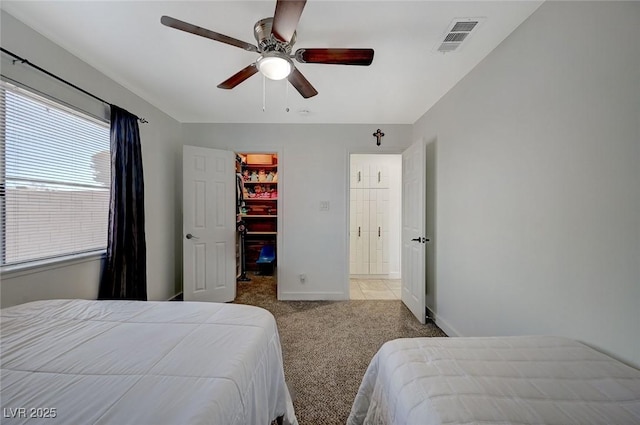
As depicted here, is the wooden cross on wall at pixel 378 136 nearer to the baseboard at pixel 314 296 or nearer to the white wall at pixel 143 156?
the baseboard at pixel 314 296

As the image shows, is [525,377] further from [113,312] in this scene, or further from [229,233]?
[229,233]

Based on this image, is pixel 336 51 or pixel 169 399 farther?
pixel 336 51

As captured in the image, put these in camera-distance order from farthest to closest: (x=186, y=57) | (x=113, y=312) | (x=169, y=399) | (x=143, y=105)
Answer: (x=143, y=105)
(x=186, y=57)
(x=113, y=312)
(x=169, y=399)

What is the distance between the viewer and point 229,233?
126 inches

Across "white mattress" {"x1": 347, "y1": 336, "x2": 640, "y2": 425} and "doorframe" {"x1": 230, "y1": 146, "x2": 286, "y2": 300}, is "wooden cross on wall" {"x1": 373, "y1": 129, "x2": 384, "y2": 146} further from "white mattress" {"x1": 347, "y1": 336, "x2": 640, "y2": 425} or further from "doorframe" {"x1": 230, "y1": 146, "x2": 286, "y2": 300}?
"white mattress" {"x1": 347, "y1": 336, "x2": 640, "y2": 425}

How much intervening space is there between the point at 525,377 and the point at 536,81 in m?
1.56

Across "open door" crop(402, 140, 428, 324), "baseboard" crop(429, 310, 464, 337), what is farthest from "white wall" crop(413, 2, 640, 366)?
"open door" crop(402, 140, 428, 324)

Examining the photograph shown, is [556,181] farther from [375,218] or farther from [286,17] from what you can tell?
[375,218]

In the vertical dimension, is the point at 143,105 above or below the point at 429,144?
above

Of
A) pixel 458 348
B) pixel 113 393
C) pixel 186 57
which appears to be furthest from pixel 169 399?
pixel 186 57

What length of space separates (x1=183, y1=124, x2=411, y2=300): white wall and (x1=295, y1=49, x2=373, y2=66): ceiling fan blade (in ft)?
5.75

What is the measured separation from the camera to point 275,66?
145 cm

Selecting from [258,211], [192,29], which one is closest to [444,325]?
[192,29]

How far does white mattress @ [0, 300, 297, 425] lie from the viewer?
0.67m
